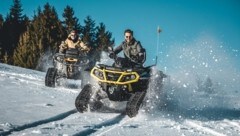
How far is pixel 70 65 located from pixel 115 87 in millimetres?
4927

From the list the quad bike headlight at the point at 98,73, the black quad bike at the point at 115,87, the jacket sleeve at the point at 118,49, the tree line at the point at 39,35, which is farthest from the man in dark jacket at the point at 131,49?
the tree line at the point at 39,35

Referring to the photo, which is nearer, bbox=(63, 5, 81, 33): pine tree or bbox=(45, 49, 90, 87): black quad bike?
bbox=(45, 49, 90, 87): black quad bike

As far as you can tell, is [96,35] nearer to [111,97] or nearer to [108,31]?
[108,31]

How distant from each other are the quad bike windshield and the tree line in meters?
17.9

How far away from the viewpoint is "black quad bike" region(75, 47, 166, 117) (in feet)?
27.2

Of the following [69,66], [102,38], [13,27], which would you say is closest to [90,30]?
[102,38]

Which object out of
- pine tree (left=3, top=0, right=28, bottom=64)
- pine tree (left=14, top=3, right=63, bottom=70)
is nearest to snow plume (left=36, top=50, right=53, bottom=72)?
pine tree (left=14, top=3, right=63, bottom=70)

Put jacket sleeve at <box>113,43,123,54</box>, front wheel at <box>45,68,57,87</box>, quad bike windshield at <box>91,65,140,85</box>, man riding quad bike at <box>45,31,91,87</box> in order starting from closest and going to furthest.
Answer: quad bike windshield at <box>91,65,140,85</box> → jacket sleeve at <box>113,43,123,54</box> → front wheel at <box>45,68,57,87</box> → man riding quad bike at <box>45,31,91,87</box>

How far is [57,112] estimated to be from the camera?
7707 mm

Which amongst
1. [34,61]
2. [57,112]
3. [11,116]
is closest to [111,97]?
[57,112]

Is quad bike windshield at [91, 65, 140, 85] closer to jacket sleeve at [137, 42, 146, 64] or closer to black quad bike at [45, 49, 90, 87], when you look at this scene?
jacket sleeve at [137, 42, 146, 64]

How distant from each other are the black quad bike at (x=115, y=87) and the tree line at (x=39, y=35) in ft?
58.1

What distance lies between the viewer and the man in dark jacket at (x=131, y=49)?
9.77 m

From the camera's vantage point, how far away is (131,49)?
10117 millimetres
